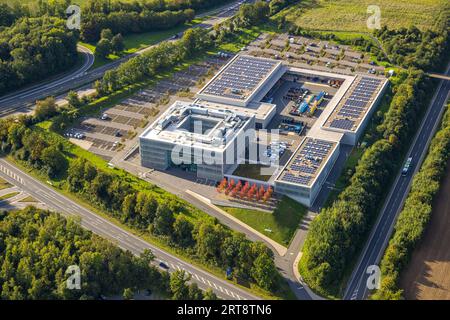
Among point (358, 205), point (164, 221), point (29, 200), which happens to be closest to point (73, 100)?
point (29, 200)

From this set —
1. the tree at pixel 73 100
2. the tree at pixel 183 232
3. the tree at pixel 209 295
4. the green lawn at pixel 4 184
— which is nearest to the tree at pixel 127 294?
the tree at pixel 209 295

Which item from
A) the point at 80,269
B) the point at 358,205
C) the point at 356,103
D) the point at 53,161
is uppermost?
the point at 356,103

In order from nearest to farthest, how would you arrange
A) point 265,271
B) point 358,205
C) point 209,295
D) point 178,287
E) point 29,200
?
point 209,295, point 178,287, point 265,271, point 358,205, point 29,200

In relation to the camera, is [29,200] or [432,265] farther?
[29,200]

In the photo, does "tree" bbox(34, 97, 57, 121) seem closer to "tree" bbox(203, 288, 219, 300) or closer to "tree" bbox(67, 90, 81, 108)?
"tree" bbox(67, 90, 81, 108)

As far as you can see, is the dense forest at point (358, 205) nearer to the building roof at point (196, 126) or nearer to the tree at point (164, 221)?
the tree at point (164, 221)

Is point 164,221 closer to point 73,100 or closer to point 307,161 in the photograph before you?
point 307,161
